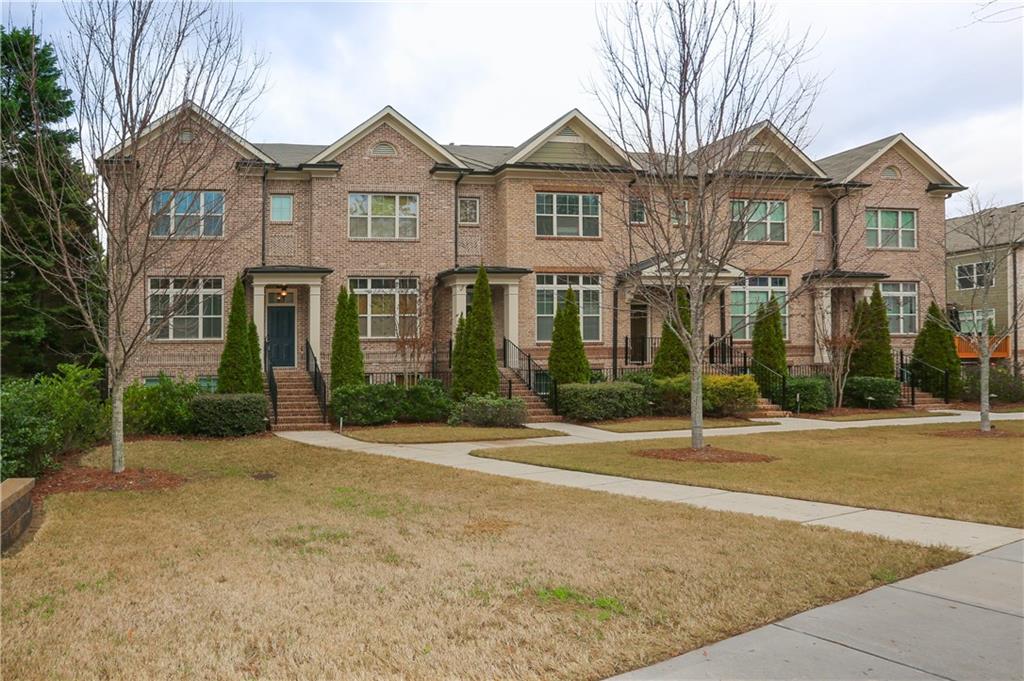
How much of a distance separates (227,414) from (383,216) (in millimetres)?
9368

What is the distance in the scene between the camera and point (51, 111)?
1858 cm

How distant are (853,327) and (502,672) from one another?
2464 cm

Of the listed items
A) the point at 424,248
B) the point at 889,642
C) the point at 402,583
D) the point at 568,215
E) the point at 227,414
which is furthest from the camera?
the point at 568,215

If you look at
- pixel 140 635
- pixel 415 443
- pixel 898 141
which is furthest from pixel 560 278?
pixel 140 635

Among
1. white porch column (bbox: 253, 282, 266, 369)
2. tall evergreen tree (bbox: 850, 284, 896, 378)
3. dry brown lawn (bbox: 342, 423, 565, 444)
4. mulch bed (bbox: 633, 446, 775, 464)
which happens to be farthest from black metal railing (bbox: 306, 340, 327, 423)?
tall evergreen tree (bbox: 850, 284, 896, 378)

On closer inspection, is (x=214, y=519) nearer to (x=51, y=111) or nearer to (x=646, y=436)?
(x=646, y=436)

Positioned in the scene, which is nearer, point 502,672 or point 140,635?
point 502,672

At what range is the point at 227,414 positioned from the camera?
17.9m

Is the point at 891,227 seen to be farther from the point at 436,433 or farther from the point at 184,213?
the point at 184,213

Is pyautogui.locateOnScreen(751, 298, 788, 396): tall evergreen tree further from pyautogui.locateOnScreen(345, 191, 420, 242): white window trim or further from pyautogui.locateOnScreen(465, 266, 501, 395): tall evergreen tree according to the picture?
pyautogui.locateOnScreen(345, 191, 420, 242): white window trim

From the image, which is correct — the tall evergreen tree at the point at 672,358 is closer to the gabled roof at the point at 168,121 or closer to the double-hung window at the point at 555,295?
the double-hung window at the point at 555,295

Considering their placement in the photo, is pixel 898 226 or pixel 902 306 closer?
pixel 898 226

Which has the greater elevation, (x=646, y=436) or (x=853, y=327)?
(x=853, y=327)

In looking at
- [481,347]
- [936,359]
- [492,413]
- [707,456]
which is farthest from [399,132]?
[936,359]
